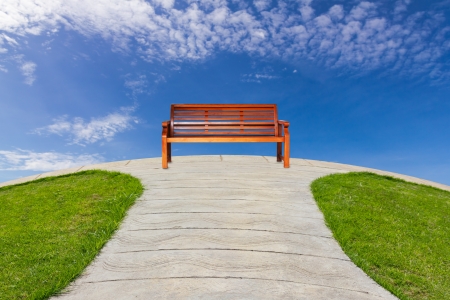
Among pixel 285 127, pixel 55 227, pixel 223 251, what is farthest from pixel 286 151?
pixel 55 227

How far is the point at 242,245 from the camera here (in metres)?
3.82

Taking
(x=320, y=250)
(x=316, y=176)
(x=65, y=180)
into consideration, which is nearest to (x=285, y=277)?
(x=320, y=250)

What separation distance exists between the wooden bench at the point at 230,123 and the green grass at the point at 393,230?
1.64 metres

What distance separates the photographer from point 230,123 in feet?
26.0

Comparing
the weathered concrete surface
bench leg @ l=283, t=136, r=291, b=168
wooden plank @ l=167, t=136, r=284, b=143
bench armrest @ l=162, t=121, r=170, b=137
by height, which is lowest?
the weathered concrete surface

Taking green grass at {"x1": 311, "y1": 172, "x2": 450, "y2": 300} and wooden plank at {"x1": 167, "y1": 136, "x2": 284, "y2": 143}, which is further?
wooden plank at {"x1": 167, "y1": 136, "x2": 284, "y2": 143}

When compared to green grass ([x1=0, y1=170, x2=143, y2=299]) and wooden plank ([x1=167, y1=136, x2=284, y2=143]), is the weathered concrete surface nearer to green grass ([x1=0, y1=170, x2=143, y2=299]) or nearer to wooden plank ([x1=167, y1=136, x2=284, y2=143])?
green grass ([x1=0, y1=170, x2=143, y2=299])

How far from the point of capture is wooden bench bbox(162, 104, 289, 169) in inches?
297

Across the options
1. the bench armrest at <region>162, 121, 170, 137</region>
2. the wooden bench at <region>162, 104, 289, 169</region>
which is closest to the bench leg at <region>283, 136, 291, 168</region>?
the wooden bench at <region>162, 104, 289, 169</region>

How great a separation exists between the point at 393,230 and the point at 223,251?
7.64 ft

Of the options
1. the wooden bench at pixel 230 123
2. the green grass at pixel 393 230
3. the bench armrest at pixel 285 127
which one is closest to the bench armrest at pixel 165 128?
the wooden bench at pixel 230 123

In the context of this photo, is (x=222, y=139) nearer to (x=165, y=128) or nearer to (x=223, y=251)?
(x=165, y=128)

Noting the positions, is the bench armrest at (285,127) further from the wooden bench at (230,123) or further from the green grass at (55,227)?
the green grass at (55,227)

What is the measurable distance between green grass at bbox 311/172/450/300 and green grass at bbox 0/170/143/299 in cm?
283
